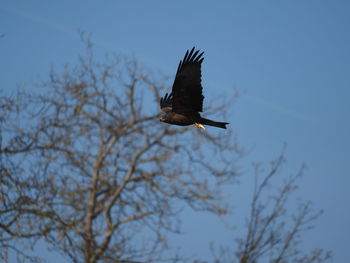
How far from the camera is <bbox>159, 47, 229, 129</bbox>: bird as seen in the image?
584 centimetres

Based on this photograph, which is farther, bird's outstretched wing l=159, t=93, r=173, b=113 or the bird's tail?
bird's outstretched wing l=159, t=93, r=173, b=113

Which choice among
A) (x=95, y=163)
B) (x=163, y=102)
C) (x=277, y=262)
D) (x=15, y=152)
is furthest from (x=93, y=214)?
(x=277, y=262)

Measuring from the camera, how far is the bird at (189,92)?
5840 mm

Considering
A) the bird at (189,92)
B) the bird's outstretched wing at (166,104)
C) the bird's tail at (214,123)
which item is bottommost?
the bird's tail at (214,123)

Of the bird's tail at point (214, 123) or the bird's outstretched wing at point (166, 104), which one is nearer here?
the bird's tail at point (214, 123)

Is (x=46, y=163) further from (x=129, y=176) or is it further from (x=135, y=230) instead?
(x=129, y=176)

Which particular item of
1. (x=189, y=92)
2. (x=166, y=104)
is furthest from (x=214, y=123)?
(x=166, y=104)

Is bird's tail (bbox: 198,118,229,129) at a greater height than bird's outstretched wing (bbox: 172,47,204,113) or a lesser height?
lesser

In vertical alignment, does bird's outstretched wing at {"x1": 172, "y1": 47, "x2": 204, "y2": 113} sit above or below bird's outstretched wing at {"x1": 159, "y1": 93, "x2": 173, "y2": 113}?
below

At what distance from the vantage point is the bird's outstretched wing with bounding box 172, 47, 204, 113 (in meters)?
5.84

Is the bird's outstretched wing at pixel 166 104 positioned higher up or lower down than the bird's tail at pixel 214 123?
higher up

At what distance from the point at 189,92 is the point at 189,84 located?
0.09 m

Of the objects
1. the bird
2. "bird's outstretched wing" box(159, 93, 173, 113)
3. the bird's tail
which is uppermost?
"bird's outstretched wing" box(159, 93, 173, 113)

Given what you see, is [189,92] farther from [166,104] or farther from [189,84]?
[166,104]
